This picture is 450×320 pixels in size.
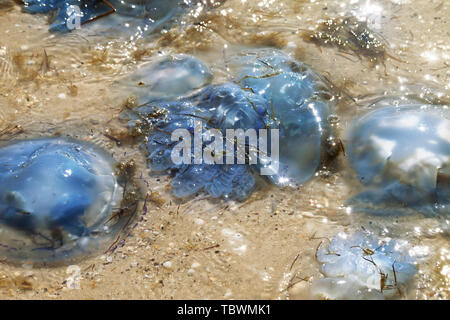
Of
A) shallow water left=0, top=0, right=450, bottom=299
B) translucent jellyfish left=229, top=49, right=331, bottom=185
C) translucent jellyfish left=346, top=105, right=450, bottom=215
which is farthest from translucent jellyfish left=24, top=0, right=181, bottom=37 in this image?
translucent jellyfish left=346, top=105, right=450, bottom=215

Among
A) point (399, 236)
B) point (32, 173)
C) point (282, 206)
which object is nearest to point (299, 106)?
point (282, 206)

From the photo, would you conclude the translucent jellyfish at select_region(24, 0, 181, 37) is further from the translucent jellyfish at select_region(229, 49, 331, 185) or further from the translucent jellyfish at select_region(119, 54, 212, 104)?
the translucent jellyfish at select_region(229, 49, 331, 185)

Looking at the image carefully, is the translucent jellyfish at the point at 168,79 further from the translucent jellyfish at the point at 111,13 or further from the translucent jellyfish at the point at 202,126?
the translucent jellyfish at the point at 111,13

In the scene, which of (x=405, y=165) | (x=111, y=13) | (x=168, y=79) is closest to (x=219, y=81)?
(x=168, y=79)

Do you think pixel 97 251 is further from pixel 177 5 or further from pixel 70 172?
pixel 177 5

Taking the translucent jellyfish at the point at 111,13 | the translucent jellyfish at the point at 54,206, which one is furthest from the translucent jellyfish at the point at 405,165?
the translucent jellyfish at the point at 111,13
